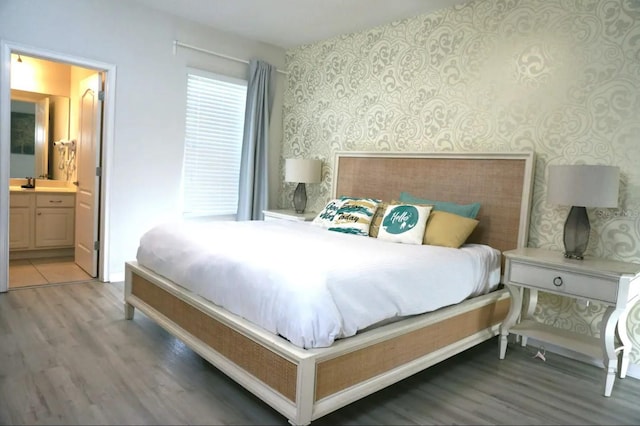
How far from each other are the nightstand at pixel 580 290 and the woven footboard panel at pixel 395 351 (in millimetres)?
248

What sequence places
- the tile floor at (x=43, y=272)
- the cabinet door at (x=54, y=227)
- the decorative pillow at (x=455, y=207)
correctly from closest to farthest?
1. the decorative pillow at (x=455, y=207)
2. the tile floor at (x=43, y=272)
3. the cabinet door at (x=54, y=227)

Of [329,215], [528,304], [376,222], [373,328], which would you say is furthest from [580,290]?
[329,215]

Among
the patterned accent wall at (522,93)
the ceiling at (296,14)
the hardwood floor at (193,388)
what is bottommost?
the hardwood floor at (193,388)

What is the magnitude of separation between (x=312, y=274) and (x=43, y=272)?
3702mm

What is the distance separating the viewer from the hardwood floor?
6.72 ft

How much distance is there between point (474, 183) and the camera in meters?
3.44

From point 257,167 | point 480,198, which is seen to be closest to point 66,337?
point 257,167

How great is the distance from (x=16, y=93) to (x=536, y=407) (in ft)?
19.7

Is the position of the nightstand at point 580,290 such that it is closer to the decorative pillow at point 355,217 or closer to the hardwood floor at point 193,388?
the hardwood floor at point 193,388

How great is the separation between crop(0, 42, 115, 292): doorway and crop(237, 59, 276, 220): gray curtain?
1.44 m

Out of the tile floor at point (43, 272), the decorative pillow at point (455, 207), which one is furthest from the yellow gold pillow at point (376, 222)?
the tile floor at point (43, 272)

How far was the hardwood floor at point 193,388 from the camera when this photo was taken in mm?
2049

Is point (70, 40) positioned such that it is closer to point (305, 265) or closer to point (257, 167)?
point (257, 167)

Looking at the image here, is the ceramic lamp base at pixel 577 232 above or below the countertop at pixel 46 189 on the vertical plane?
above
